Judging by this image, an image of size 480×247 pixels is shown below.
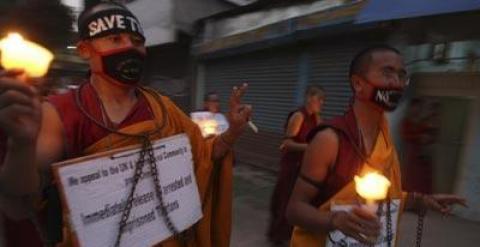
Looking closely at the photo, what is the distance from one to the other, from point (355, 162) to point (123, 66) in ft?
3.65

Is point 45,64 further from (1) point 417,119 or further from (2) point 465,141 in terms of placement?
(2) point 465,141

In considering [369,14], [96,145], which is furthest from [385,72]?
[369,14]

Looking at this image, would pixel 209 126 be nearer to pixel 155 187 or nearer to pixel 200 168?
pixel 200 168

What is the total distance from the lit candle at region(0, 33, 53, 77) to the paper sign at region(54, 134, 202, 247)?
593mm

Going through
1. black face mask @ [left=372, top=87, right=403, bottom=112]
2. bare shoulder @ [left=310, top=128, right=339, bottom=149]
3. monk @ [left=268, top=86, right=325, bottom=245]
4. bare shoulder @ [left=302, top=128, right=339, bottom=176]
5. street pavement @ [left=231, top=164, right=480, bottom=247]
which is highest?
black face mask @ [left=372, top=87, right=403, bottom=112]

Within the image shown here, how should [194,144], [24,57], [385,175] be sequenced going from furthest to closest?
[194,144] → [385,175] → [24,57]

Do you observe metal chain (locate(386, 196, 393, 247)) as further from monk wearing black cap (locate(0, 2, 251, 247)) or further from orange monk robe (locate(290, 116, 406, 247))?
monk wearing black cap (locate(0, 2, 251, 247))

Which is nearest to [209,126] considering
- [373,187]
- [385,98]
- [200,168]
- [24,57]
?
[200,168]

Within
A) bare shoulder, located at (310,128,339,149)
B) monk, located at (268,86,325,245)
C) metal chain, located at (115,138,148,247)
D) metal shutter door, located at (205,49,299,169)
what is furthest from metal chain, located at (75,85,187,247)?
metal shutter door, located at (205,49,299,169)

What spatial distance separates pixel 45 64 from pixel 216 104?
566cm

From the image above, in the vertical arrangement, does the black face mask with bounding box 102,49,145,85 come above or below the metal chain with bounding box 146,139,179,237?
above

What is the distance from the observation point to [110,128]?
2477 mm

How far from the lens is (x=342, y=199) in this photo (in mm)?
2553

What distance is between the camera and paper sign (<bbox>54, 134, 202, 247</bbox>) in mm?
2246
